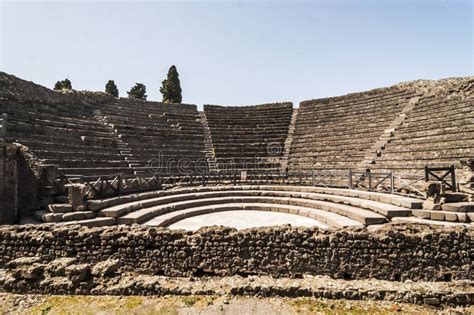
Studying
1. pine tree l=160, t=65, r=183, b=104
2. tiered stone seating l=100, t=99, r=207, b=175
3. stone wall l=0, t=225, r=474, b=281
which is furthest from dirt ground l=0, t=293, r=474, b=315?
pine tree l=160, t=65, r=183, b=104

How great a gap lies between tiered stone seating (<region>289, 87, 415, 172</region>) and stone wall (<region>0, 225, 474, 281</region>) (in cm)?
1139

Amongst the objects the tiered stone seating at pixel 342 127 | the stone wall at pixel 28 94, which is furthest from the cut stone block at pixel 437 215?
the stone wall at pixel 28 94

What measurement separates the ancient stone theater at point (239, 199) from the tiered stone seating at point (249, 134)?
23cm

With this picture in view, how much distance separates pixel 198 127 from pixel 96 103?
10.00 meters

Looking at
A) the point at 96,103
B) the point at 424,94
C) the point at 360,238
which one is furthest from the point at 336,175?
the point at 96,103

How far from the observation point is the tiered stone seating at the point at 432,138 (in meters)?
13.4

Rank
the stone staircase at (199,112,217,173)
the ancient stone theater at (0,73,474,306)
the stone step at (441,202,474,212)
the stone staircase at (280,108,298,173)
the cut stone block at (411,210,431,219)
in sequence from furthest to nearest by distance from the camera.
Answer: the stone staircase at (199,112,217,173)
the stone staircase at (280,108,298,173)
the cut stone block at (411,210,431,219)
the stone step at (441,202,474,212)
the ancient stone theater at (0,73,474,306)

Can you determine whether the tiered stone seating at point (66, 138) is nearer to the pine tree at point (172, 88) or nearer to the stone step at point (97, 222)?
the stone step at point (97, 222)

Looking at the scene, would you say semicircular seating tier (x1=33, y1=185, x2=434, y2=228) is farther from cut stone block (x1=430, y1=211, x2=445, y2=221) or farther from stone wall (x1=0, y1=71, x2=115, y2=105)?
stone wall (x1=0, y1=71, x2=115, y2=105)

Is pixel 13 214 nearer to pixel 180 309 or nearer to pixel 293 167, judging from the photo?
pixel 180 309

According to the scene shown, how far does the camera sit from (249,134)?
2608cm

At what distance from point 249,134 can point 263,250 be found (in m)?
19.6

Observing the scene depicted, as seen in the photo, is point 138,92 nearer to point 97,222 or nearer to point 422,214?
point 97,222

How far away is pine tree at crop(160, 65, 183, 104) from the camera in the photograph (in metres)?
42.2
